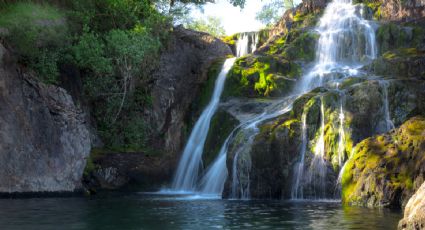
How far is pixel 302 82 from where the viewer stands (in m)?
32.9

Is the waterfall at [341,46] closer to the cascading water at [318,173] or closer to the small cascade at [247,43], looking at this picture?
the small cascade at [247,43]

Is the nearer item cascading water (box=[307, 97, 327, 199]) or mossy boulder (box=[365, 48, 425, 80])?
cascading water (box=[307, 97, 327, 199])

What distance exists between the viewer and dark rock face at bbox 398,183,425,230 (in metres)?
10.8

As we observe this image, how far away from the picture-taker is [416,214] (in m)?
11.0

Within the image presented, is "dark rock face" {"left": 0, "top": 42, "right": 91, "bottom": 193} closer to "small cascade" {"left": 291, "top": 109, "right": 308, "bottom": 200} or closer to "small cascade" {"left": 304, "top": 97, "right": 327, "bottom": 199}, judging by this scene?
"small cascade" {"left": 291, "top": 109, "right": 308, "bottom": 200}

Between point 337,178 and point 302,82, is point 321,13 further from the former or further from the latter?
point 337,178

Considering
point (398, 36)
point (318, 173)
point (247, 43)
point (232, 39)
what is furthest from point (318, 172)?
point (232, 39)

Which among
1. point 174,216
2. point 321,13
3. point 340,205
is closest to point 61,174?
point 174,216

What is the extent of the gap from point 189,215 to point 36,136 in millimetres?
11404

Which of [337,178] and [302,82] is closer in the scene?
[337,178]

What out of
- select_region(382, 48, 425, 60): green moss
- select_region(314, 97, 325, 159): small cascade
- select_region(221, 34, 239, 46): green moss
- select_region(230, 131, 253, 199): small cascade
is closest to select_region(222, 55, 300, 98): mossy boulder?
select_region(382, 48, 425, 60): green moss

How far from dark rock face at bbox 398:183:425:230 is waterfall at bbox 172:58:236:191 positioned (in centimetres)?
1768

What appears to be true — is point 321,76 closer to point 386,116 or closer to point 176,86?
point 176,86

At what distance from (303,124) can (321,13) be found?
20214 millimetres
